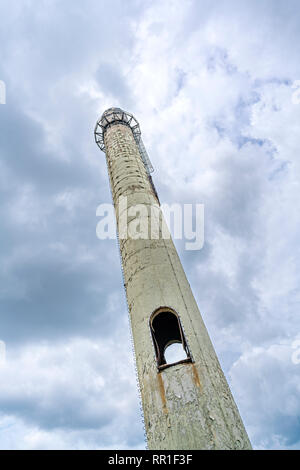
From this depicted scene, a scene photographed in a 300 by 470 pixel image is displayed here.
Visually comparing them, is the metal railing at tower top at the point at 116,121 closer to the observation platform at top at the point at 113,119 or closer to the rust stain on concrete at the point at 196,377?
the observation platform at top at the point at 113,119

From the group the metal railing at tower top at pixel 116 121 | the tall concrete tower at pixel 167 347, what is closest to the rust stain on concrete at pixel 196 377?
the tall concrete tower at pixel 167 347

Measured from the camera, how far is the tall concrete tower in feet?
19.1

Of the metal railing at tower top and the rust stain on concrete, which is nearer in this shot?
the rust stain on concrete

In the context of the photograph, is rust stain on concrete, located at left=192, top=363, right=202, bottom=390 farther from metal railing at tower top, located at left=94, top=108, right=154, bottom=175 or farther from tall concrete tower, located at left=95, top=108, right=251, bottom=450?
metal railing at tower top, located at left=94, top=108, right=154, bottom=175

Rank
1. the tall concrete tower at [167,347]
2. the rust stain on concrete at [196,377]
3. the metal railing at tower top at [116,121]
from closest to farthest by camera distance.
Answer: the tall concrete tower at [167,347]
the rust stain on concrete at [196,377]
the metal railing at tower top at [116,121]

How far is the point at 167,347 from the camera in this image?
9.58 metres

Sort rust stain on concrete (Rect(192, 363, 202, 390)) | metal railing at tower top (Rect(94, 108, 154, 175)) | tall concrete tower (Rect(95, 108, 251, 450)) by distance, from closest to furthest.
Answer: tall concrete tower (Rect(95, 108, 251, 450)), rust stain on concrete (Rect(192, 363, 202, 390)), metal railing at tower top (Rect(94, 108, 154, 175))

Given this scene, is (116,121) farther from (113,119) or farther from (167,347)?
(167,347)

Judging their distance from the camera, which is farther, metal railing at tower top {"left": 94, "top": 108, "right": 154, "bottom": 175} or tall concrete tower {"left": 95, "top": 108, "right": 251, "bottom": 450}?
metal railing at tower top {"left": 94, "top": 108, "right": 154, "bottom": 175}

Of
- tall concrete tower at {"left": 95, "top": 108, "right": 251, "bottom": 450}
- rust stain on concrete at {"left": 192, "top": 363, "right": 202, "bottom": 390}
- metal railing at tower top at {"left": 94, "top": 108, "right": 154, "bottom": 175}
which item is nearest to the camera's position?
tall concrete tower at {"left": 95, "top": 108, "right": 251, "bottom": 450}

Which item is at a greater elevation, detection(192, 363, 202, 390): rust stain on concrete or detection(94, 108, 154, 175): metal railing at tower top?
detection(94, 108, 154, 175): metal railing at tower top

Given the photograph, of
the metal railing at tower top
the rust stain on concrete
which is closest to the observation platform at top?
the metal railing at tower top

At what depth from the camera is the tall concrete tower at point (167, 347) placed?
5.82 metres
